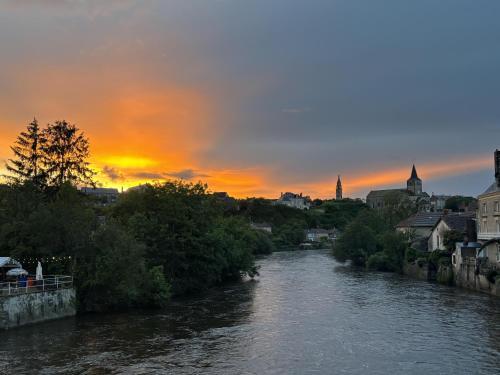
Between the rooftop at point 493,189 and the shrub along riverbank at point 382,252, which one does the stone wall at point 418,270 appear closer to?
the shrub along riverbank at point 382,252

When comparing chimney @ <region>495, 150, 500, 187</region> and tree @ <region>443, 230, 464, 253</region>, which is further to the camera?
tree @ <region>443, 230, 464, 253</region>

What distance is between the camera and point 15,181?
167ft

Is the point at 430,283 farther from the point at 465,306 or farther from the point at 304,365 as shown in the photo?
the point at 304,365

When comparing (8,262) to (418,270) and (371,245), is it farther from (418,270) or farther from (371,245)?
(371,245)

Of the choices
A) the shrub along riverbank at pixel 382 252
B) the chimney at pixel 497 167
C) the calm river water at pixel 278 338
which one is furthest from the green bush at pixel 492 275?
the chimney at pixel 497 167

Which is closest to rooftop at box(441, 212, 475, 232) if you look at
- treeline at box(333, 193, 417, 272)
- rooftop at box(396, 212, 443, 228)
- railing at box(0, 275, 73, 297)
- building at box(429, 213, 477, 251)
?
building at box(429, 213, 477, 251)

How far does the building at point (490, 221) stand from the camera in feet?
176

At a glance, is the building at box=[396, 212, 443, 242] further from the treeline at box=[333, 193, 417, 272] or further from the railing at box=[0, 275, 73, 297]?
the railing at box=[0, 275, 73, 297]

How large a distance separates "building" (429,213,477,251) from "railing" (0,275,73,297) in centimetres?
4554

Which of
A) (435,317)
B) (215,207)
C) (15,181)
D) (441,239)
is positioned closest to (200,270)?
(215,207)

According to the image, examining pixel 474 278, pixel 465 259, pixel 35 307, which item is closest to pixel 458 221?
pixel 465 259

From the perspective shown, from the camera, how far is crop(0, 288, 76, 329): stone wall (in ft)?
113

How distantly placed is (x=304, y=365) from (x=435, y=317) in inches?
653

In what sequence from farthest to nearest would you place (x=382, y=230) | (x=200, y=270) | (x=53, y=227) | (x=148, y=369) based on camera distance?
1. (x=382, y=230)
2. (x=200, y=270)
3. (x=53, y=227)
4. (x=148, y=369)
